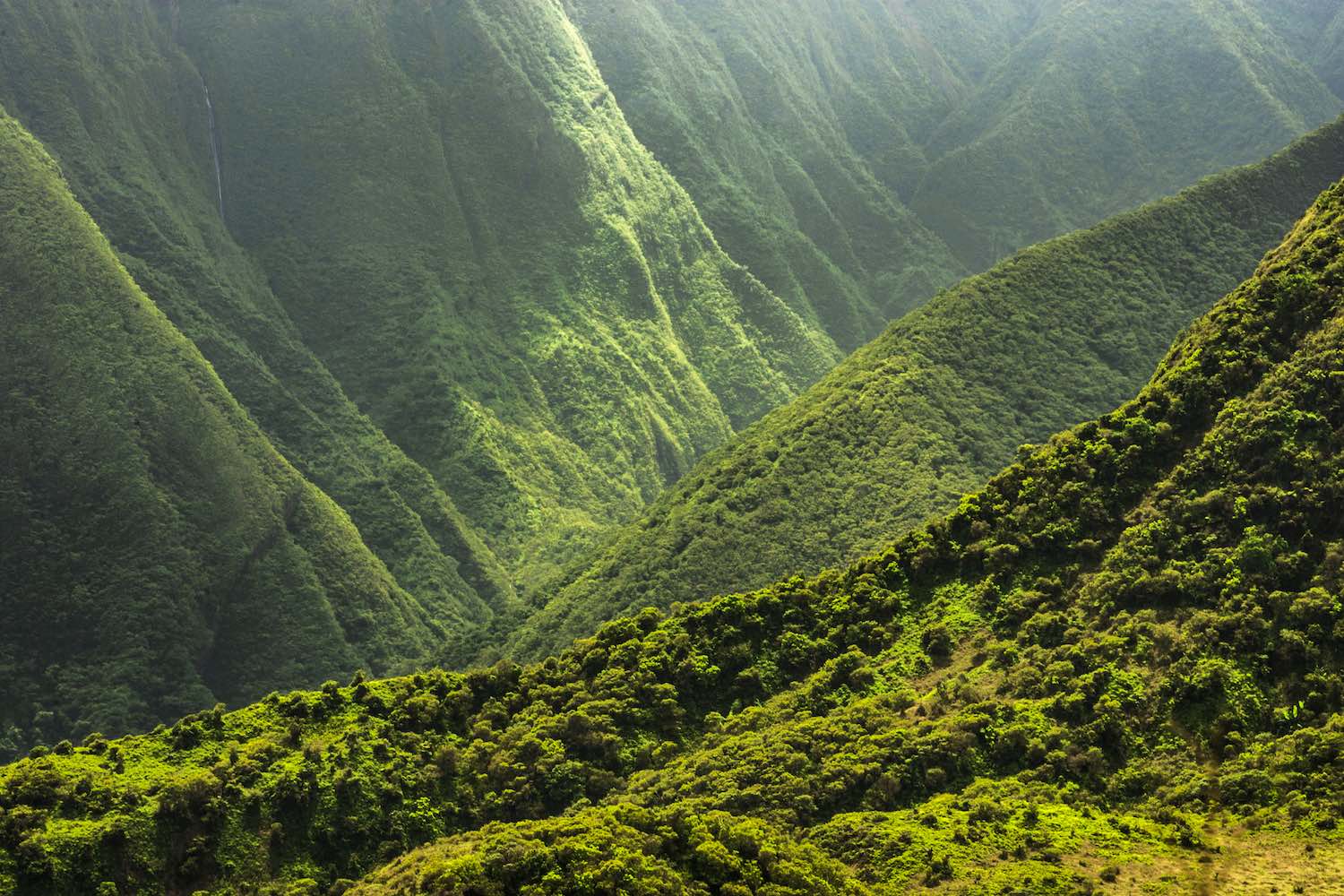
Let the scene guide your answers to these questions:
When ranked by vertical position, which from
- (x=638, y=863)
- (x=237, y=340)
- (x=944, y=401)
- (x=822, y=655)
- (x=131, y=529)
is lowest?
(x=638, y=863)

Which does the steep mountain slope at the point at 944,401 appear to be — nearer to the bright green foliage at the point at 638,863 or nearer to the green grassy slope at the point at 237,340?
the green grassy slope at the point at 237,340

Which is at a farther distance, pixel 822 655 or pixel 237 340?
pixel 237 340

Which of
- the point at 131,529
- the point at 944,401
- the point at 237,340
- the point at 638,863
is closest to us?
the point at 638,863

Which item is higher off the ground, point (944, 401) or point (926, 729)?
point (944, 401)

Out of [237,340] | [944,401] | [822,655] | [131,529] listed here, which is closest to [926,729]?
[822,655]

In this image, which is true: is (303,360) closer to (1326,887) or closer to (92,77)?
(92,77)

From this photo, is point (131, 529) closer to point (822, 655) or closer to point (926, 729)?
point (822, 655)
